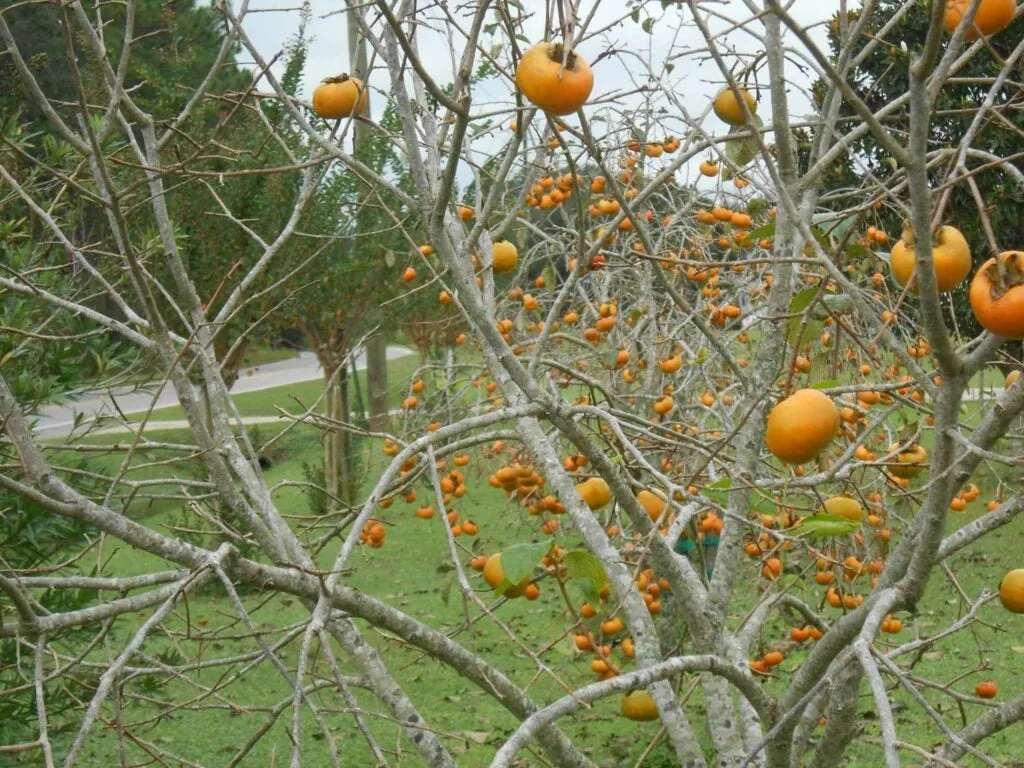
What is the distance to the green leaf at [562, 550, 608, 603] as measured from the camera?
1.83 meters

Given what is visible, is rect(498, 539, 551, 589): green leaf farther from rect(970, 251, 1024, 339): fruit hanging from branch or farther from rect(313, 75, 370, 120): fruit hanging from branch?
rect(313, 75, 370, 120): fruit hanging from branch

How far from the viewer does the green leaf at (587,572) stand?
72.2 inches

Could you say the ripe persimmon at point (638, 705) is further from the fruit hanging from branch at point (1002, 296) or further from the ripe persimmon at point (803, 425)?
the fruit hanging from branch at point (1002, 296)

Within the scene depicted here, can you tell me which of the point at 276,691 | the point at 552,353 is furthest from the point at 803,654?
the point at 276,691

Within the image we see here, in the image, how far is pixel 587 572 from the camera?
1.87 metres

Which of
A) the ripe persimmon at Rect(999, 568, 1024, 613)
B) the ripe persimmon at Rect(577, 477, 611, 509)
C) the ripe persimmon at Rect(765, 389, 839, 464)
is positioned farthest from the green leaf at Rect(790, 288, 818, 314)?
the ripe persimmon at Rect(577, 477, 611, 509)

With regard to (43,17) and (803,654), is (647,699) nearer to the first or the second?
(803,654)

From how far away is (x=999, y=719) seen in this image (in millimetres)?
1863

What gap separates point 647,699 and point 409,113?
1.57 m

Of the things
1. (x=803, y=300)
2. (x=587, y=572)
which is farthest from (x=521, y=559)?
(x=803, y=300)

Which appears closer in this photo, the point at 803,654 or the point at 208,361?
the point at 208,361

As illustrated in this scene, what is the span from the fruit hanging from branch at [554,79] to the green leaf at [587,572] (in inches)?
29.5

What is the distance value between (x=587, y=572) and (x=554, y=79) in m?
0.84

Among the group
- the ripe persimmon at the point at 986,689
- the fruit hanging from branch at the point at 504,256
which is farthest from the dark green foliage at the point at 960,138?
the fruit hanging from branch at the point at 504,256
